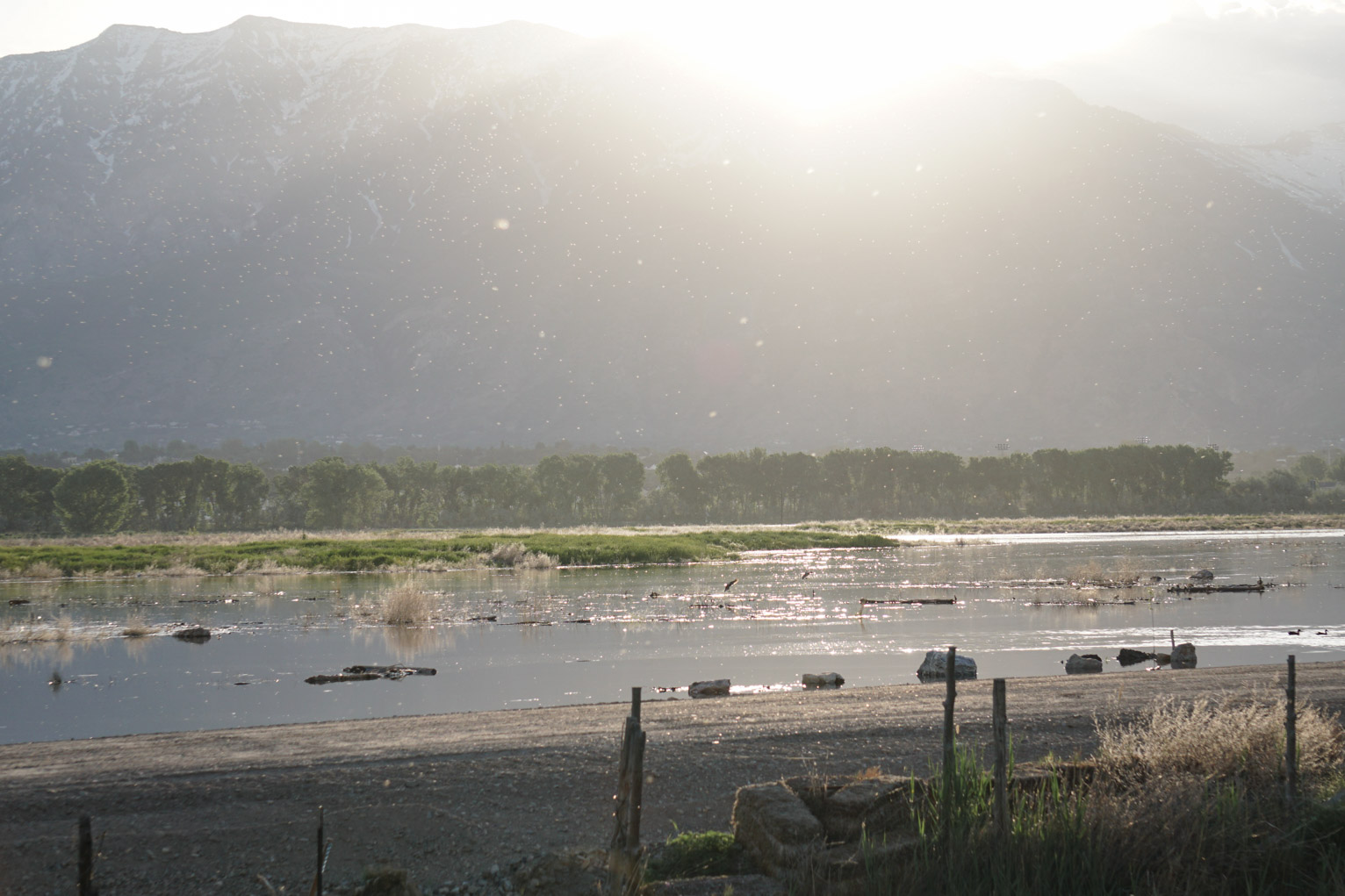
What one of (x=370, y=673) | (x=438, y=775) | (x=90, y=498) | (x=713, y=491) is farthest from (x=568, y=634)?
(x=713, y=491)

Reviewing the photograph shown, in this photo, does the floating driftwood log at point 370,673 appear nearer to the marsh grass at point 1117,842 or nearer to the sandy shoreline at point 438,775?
the sandy shoreline at point 438,775

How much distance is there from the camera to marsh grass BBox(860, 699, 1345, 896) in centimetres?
1004

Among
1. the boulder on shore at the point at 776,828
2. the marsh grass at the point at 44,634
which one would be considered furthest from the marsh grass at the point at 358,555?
the boulder on shore at the point at 776,828

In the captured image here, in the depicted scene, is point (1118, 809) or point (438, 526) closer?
point (1118, 809)

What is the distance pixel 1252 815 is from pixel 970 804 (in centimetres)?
310

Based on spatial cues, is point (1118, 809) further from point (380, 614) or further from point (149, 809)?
point (380, 614)

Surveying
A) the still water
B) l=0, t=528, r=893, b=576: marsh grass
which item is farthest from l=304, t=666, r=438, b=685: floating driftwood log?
l=0, t=528, r=893, b=576: marsh grass

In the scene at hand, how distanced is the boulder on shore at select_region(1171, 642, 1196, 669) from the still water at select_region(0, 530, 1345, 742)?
3.42ft

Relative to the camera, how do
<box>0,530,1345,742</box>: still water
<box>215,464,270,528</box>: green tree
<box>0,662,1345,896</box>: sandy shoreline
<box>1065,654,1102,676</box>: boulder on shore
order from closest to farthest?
<box>0,662,1345,896</box>: sandy shoreline, <box>0,530,1345,742</box>: still water, <box>1065,654,1102,676</box>: boulder on shore, <box>215,464,270,528</box>: green tree

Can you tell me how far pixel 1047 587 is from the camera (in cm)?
5297

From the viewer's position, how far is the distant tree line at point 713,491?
14088cm

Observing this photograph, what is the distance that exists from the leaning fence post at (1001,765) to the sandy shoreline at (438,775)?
4.50 m

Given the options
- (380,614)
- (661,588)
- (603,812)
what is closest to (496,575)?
(661,588)

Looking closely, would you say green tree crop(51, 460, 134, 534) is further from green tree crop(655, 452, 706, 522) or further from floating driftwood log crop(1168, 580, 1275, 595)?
floating driftwood log crop(1168, 580, 1275, 595)
